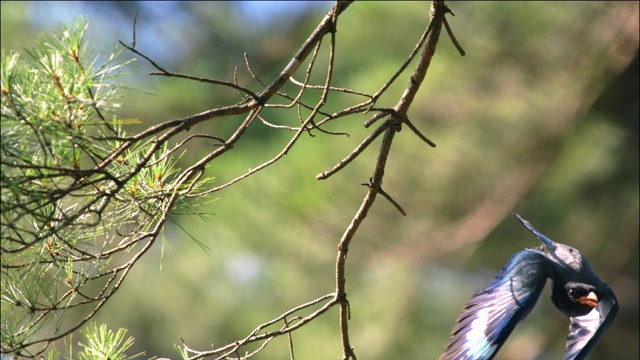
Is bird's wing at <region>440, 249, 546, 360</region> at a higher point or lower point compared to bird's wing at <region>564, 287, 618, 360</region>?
higher

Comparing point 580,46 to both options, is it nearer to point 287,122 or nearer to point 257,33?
point 287,122

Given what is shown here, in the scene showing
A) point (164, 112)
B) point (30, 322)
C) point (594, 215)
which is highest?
point (164, 112)

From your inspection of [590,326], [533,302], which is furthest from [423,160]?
[533,302]

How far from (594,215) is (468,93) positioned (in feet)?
3.09

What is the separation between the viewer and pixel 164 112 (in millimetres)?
4676

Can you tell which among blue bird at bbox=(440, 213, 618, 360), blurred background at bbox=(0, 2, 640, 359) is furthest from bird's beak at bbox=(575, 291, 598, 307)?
blurred background at bbox=(0, 2, 640, 359)

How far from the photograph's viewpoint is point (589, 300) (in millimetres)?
1457

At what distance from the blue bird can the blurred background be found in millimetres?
2066

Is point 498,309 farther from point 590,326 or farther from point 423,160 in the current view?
point 423,160

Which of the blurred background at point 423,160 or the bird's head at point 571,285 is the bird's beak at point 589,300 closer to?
the bird's head at point 571,285

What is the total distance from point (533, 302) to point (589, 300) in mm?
105

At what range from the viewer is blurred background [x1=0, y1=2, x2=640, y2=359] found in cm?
357

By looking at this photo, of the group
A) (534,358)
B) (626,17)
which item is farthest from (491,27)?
(534,358)

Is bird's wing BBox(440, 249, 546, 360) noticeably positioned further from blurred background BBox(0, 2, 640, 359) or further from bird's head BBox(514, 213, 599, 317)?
blurred background BBox(0, 2, 640, 359)
